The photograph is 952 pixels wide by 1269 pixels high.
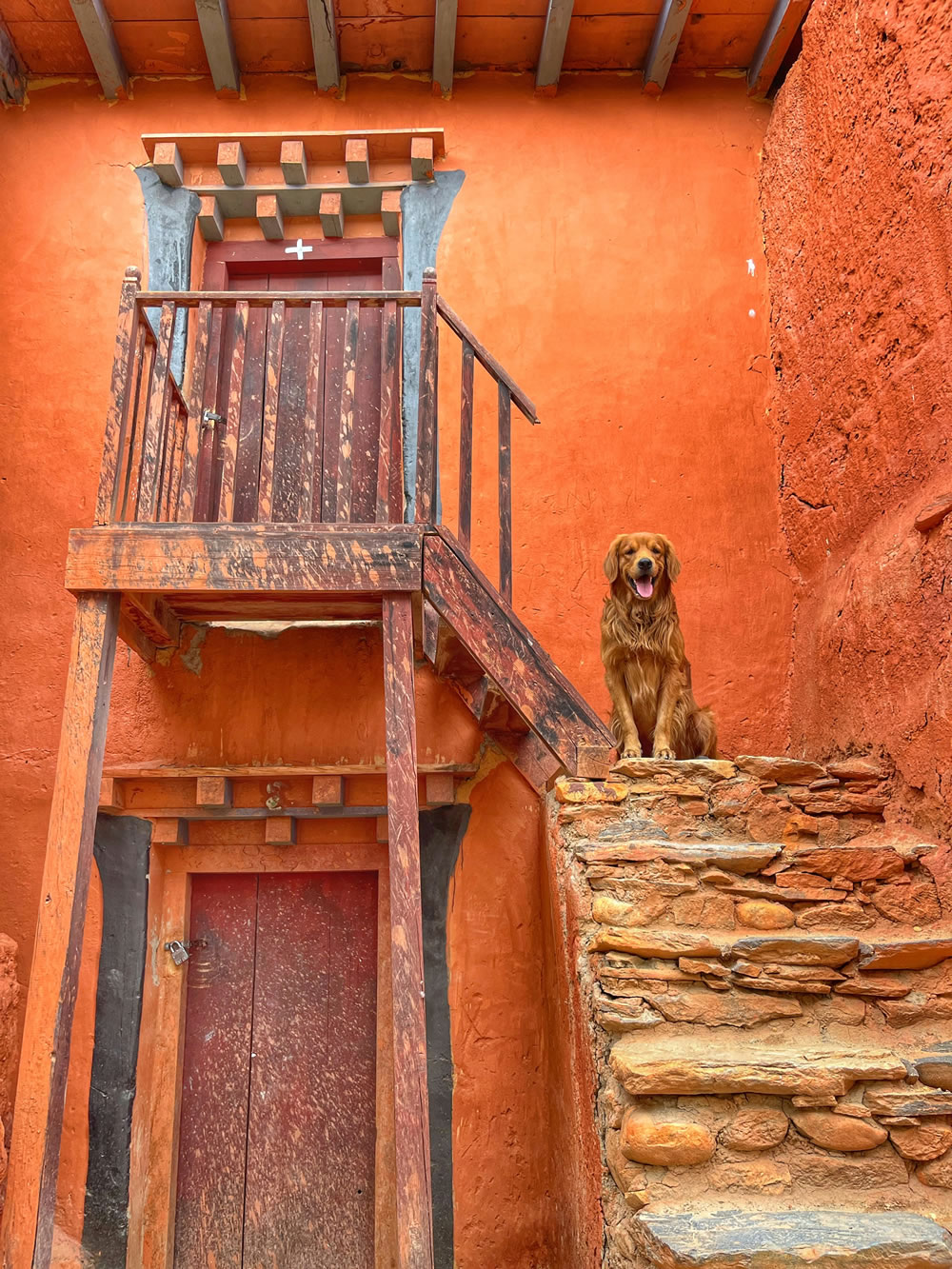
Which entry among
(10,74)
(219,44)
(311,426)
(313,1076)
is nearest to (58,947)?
(313,1076)

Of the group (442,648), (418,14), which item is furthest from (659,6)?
(442,648)

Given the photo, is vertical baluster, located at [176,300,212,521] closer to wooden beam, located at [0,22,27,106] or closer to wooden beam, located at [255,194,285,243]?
wooden beam, located at [255,194,285,243]

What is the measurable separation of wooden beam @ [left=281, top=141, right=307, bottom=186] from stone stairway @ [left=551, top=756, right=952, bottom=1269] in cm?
392

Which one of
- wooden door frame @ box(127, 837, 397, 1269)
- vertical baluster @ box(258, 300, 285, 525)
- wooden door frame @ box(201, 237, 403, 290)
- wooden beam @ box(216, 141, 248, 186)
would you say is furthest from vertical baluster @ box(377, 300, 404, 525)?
wooden beam @ box(216, 141, 248, 186)

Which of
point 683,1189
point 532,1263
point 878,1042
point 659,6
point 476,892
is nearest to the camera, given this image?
point 683,1189

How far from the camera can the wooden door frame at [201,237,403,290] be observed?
18.5 feet

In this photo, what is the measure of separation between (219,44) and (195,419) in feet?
9.21

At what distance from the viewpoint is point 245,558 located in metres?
3.74

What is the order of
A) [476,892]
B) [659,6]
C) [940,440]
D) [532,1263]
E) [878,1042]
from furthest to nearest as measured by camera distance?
[659,6], [476,892], [532,1263], [940,440], [878,1042]

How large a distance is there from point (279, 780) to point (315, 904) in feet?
2.15

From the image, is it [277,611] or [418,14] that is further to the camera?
[418,14]

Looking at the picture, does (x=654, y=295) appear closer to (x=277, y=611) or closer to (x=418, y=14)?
(x=418, y=14)

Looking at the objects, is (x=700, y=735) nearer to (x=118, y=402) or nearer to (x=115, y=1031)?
(x=118, y=402)

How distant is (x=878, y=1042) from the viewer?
289 cm
